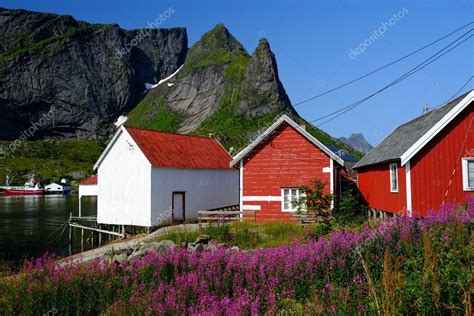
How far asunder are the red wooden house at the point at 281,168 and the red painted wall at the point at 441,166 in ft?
18.5

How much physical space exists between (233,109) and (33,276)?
483 feet

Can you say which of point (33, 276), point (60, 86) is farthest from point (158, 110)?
point (33, 276)

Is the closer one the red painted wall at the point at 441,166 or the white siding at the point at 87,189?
the red painted wall at the point at 441,166

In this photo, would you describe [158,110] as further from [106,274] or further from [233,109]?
[106,274]

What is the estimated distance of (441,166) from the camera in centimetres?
1978

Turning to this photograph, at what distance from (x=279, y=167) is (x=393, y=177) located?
6.61 meters

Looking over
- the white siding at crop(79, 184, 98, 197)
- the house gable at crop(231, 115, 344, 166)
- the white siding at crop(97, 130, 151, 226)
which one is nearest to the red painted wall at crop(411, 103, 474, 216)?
the house gable at crop(231, 115, 344, 166)

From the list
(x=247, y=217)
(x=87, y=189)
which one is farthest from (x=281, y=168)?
(x=87, y=189)

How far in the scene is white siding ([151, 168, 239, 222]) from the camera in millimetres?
28484

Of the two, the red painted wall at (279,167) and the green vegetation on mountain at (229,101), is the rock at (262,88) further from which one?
the red painted wall at (279,167)

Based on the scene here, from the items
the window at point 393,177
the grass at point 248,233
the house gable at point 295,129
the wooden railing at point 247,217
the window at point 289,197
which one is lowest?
the grass at point 248,233

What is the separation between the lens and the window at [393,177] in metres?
21.6

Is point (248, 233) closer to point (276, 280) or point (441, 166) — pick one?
point (441, 166)

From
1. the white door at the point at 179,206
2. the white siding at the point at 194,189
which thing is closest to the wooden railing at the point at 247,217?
the white siding at the point at 194,189
